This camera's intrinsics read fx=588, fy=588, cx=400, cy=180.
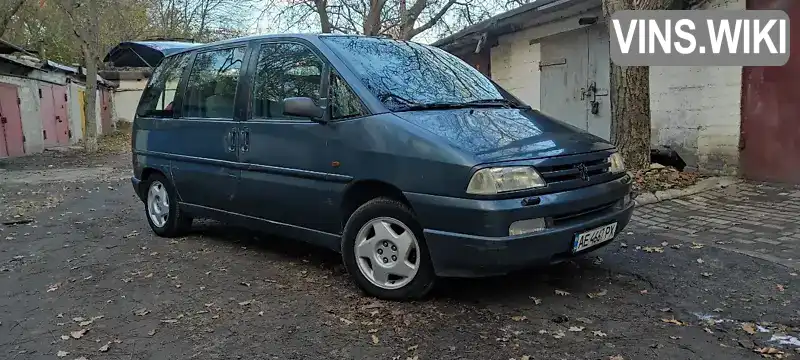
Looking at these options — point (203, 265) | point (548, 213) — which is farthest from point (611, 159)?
point (203, 265)

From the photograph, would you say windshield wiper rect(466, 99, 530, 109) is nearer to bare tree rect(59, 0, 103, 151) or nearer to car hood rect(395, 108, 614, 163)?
car hood rect(395, 108, 614, 163)

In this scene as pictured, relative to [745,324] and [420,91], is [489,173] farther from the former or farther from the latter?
[745,324]

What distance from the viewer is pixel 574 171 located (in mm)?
3436

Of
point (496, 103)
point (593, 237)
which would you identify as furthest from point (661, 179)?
point (593, 237)

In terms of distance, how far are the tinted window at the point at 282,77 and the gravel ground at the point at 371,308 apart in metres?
1.26

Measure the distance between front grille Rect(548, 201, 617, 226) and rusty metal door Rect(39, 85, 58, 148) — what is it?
18033 mm

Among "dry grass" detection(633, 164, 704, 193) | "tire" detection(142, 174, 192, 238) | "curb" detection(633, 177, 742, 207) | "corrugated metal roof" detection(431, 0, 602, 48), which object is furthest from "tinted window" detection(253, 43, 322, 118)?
"corrugated metal roof" detection(431, 0, 602, 48)

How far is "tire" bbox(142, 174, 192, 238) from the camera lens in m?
5.55

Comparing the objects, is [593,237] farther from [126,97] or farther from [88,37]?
[126,97]

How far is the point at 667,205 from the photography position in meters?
6.50

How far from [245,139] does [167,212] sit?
1700 mm

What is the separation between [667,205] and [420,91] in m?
3.88

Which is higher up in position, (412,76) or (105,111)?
(105,111)

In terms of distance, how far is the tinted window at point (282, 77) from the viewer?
13.7 feet
